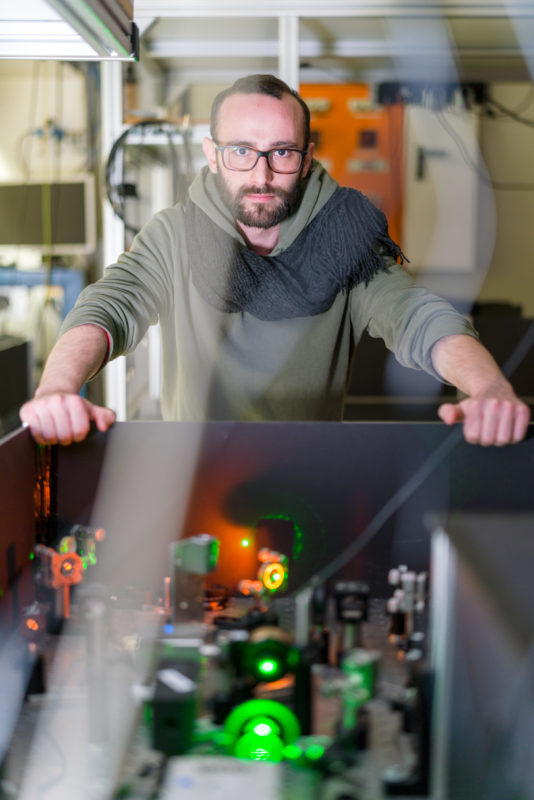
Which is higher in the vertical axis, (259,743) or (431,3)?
(431,3)

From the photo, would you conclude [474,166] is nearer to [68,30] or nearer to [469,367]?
[469,367]

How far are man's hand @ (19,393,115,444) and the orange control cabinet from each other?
282 cm

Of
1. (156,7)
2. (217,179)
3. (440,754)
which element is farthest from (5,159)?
(440,754)

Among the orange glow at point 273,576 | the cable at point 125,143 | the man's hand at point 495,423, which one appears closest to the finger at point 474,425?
the man's hand at point 495,423

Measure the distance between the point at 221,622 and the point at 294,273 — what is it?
853 millimetres

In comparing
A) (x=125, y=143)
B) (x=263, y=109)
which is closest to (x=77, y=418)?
(x=263, y=109)

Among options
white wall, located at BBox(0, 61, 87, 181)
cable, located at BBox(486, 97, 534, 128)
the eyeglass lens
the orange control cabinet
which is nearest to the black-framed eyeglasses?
the eyeglass lens

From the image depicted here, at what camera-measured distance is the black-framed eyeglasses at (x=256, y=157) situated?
1366 mm

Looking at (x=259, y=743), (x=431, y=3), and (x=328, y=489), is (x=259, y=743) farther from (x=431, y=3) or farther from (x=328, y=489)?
(x=431, y=3)

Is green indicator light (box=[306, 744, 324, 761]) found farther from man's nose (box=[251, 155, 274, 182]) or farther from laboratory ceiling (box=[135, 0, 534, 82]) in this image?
laboratory ceiling (box=[135, 0, 534, 82])

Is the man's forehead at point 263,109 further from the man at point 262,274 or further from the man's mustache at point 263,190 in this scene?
the man's mustache at point 263,190

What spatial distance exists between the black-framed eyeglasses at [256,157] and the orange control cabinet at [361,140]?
2.07m

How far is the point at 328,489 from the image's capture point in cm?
78

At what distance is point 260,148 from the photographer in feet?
4.46
